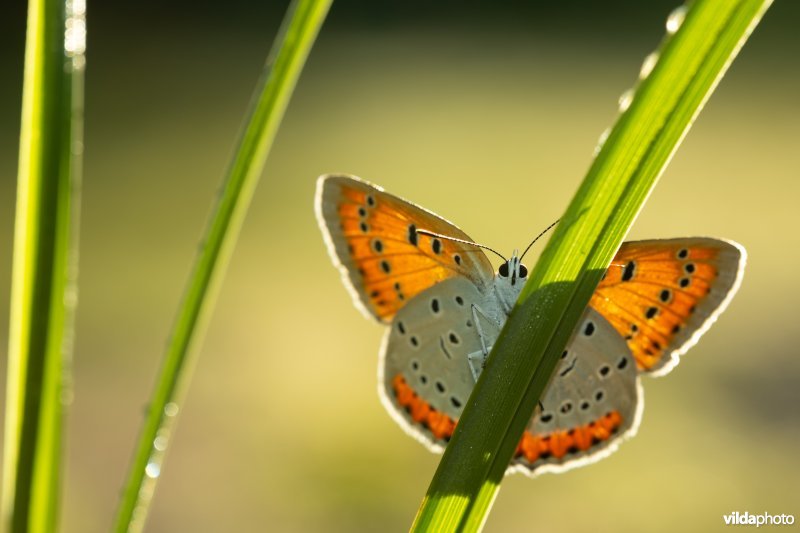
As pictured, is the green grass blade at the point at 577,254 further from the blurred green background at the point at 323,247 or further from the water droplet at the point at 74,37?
the blurred green background at the point at 323,247

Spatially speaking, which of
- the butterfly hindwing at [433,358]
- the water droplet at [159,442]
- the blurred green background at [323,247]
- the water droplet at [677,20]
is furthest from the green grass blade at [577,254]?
the blurred green background at [323,247]

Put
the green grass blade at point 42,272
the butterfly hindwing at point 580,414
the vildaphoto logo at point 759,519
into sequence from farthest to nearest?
the vildaphoto logo at point 759,519 → the butterfly hindwing at point 580,414 → the green grass blade at point 42,272

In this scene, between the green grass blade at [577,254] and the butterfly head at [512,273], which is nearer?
the green grass blade at [577,254]

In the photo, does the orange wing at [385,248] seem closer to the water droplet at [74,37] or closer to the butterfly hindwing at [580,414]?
the butterfly hindwing at [580,414]

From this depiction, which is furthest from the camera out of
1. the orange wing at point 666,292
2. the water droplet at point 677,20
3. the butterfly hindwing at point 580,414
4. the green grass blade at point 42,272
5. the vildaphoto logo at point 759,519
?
the vildaphoto logo at point 759,519

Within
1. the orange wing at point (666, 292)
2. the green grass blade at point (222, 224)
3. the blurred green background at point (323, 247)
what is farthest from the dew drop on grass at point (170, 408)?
the blurred green background at point (323, 247)

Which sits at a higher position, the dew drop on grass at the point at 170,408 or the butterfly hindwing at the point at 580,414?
the butterfly hindwing at the point at 580,414
